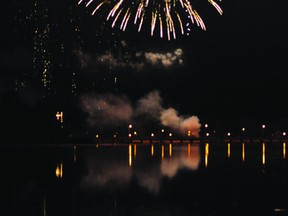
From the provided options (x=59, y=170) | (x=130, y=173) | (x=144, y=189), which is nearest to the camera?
(x=144, y=189)

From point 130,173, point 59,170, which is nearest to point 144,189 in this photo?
point 130,173

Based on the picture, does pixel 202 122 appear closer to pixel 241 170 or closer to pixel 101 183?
pixel 241 170

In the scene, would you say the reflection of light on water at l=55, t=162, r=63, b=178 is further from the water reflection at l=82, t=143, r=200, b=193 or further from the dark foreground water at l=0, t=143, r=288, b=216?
the water reflection at l=82, t=143, r=200, b=193

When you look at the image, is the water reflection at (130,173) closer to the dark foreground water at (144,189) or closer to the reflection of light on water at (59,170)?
the dark foreground water at (144,189)

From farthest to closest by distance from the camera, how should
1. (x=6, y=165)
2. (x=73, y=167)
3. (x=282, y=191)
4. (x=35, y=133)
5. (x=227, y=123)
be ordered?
(x=227, y=123), (x=35, y=133), (x=6, y=165), (x=73, y=167), (x=282, y=191)

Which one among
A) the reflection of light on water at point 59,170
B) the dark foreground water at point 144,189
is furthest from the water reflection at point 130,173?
the reflection of light on water at point 59,170

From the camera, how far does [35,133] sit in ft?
211

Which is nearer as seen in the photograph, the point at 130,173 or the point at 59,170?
the point at 130,173

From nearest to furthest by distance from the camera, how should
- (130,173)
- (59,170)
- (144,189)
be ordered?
(144,189)
(130,173)
(59,170)

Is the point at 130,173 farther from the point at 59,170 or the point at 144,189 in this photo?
the point at 144,189

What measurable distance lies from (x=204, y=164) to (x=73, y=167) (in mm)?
7423

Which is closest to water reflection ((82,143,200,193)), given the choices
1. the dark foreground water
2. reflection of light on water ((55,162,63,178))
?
the dark foreground water

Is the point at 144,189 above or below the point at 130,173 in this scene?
below

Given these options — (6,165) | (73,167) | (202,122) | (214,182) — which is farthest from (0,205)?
(202,122)
